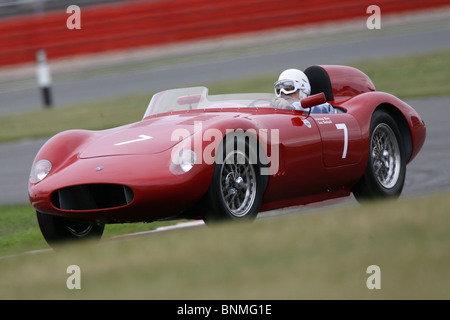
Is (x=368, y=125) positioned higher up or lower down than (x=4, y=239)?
higher up

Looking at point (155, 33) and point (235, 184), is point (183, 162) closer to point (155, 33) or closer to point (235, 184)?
point (235, 184)

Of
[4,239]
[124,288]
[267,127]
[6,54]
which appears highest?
[6,54]

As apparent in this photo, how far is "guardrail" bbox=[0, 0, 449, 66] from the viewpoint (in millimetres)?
19938

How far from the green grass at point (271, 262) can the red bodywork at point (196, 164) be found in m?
0.37

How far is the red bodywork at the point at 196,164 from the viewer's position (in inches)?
228

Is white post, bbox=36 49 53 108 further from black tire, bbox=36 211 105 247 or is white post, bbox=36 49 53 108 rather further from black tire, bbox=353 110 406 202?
black tire, bbox=36 211 105 247

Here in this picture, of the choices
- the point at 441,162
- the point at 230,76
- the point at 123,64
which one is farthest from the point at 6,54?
the point at 441,162

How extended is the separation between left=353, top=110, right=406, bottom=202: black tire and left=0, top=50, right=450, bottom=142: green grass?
5.71 meters

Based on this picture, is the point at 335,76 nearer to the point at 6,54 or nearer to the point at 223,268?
the point at 223,268

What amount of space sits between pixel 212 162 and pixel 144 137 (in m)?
0.67

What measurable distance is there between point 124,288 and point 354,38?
1771 centimetres

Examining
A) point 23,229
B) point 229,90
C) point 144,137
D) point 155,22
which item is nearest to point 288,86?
point 144,137

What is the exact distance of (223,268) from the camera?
432cm

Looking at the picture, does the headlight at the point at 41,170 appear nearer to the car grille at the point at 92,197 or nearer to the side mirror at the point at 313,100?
the car grille at the point at 92,197
